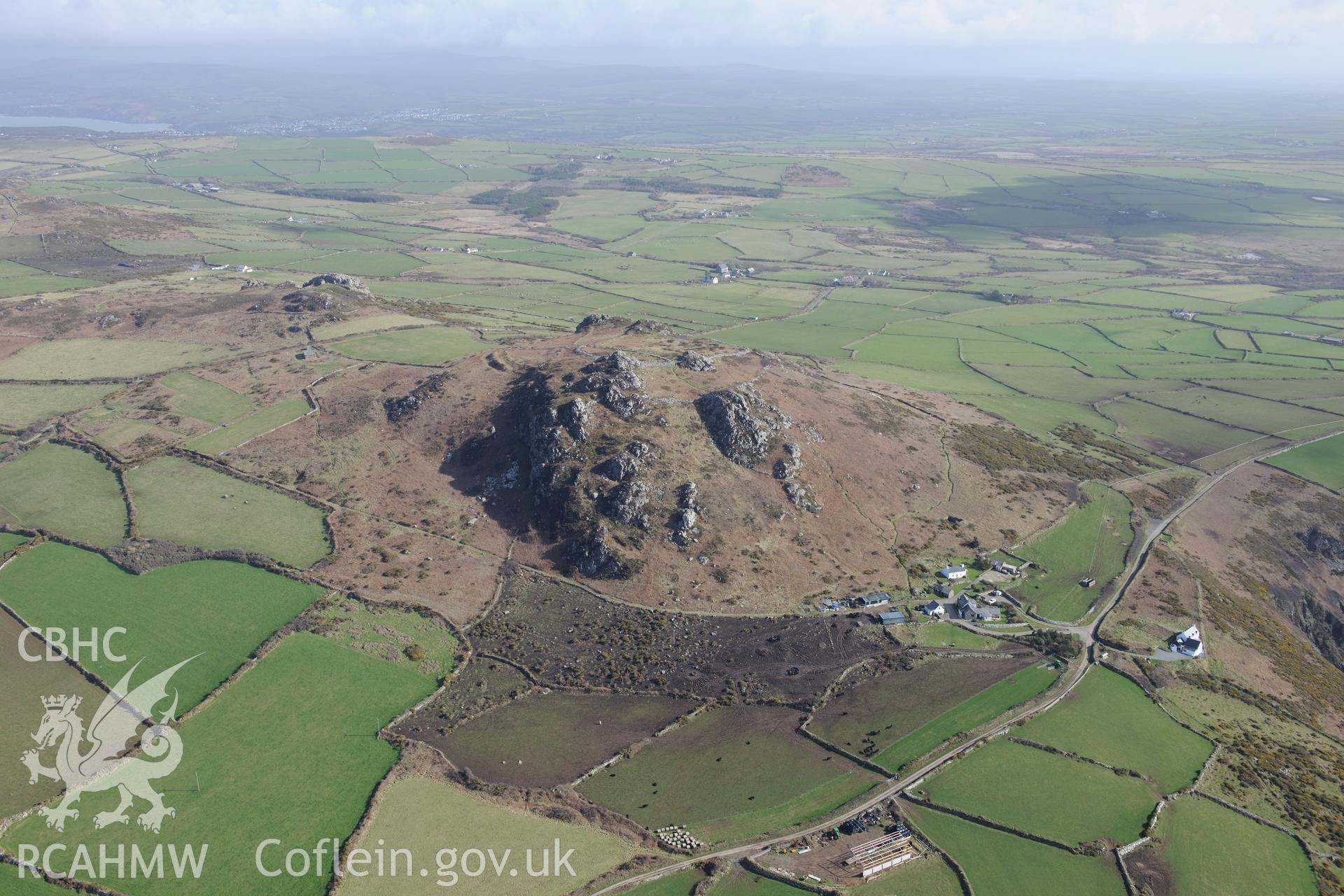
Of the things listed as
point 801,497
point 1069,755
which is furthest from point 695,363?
point 1069,755

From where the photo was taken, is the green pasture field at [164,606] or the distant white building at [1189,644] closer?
the green pasture field at [164,606]

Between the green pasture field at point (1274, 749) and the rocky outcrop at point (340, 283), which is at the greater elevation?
the rocky outcrop at point (340, 283)

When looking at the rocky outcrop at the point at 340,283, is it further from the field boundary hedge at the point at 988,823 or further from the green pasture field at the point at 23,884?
the field boundary hedge at the point at 988,823

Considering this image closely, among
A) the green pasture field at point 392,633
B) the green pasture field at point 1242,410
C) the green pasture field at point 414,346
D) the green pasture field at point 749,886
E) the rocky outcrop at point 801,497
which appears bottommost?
the green pasture field at point 749,886

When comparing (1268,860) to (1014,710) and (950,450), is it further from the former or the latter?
(950,450)

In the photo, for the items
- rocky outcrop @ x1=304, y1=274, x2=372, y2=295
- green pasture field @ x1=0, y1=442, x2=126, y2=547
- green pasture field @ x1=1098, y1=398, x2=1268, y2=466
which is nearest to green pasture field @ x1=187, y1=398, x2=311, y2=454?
green pasture field @ x1=0, y1=442, x2=126, y2=547

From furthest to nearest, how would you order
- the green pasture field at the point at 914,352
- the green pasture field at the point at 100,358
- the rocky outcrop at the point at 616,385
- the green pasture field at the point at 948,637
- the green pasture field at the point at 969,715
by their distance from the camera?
the green pasture field at the point at 914,352 < the green pasture field at the point at 100,358 < the rocky outcrop at the point at 616,385 < the green pasture field at the point at 948,637 < the green pasture field at the point at 969,715

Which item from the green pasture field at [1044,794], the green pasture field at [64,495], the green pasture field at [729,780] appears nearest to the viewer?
the green pasture field at [729,780]

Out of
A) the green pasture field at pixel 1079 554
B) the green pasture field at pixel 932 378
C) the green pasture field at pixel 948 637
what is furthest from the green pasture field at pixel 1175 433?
the green pasture field at pixel 948 637
